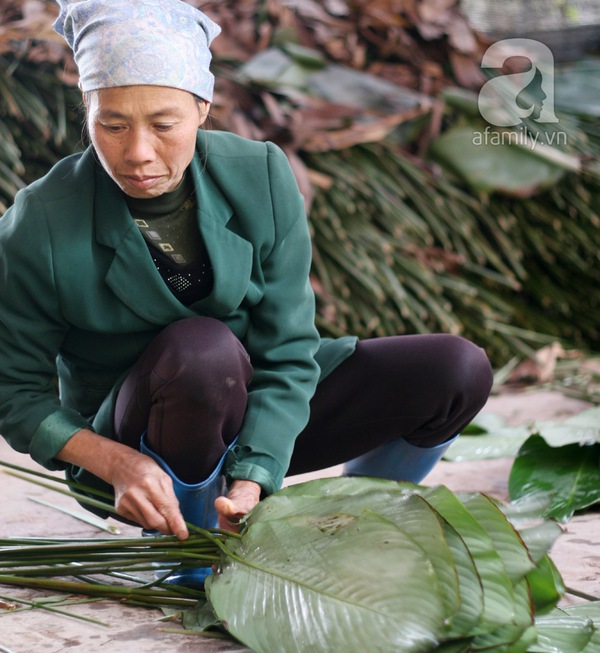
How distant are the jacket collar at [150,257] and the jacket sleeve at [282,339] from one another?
70mm

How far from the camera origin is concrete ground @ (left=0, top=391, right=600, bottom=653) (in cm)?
118

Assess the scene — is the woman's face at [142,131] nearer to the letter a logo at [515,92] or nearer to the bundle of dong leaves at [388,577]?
the bundle of dong leaves at [388,577]

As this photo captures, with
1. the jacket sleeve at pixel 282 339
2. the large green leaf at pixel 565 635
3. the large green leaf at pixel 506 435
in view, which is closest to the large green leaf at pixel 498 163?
the large green leaf at pixel 506 435

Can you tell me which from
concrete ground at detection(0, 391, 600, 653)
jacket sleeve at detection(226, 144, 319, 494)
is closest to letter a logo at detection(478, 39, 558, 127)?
concrete ground at detection(0, 391, 600, 653)

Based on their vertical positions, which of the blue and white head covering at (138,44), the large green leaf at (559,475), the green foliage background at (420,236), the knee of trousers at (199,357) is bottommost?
the green foliage background at (420,236)

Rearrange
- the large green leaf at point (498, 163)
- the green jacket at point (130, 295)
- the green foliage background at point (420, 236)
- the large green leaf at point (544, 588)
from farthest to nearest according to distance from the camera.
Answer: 1. the large green leaf at point (498, 163)
2. the green foliage background at point (420, 236)
3. the green jacket at point (130, 295)
4. the large green leaf at point (544, 588)

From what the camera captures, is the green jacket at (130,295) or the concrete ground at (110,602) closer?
the concrete ground at (110,602)

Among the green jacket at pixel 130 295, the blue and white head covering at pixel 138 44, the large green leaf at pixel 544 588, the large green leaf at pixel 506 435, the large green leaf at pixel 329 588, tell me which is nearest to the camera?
the large green leaf at pixel 329 588

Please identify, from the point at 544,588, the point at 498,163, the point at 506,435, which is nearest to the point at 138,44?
the point at 544,588

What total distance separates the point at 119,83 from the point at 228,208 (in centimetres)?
28

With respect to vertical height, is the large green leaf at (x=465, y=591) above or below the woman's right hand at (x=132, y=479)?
above

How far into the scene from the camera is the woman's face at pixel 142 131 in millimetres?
1298

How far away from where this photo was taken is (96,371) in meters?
1.54

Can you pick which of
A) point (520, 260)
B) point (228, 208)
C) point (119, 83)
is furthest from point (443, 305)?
point (119, 83)
